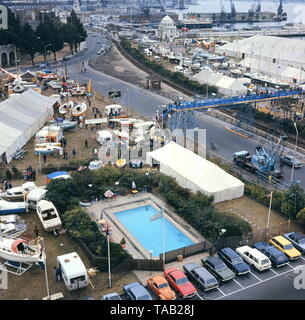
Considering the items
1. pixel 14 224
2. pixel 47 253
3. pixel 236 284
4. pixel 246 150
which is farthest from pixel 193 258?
pixel 246 150

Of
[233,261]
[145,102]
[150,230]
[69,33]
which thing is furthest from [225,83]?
[69,33]

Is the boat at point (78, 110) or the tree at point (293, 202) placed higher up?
the boat at point (78, 110)

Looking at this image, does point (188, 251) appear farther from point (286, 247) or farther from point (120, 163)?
point (120, 163)

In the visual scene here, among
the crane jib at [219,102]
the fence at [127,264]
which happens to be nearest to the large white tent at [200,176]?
the fence at [127,264]

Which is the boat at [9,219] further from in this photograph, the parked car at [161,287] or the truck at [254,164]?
the truck at [254,164]

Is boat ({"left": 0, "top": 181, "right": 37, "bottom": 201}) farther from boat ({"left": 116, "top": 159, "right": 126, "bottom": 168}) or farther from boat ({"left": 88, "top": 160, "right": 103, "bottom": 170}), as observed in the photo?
boat ({"left": 116, "top": 159, "right": 126, "bottom": 168})

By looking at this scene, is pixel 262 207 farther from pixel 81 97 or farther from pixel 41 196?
pixel 81 97

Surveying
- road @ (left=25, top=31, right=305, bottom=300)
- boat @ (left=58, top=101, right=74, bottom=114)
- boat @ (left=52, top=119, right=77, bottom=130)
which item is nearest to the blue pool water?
road @ (left=25, top=31, right=305, bottom=300)
